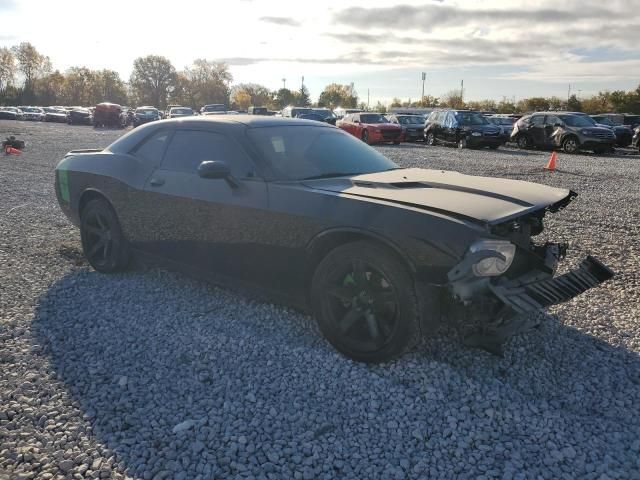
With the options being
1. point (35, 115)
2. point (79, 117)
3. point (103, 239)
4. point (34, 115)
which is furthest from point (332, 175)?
point (34, 115)

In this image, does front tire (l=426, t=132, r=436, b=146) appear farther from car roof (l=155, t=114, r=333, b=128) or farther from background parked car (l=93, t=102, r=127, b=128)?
background parked car (l=93, t=102, r=127, b=128)

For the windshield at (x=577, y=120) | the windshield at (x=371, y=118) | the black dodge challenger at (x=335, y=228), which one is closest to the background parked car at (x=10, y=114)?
the windshield at (x=371, y=118)

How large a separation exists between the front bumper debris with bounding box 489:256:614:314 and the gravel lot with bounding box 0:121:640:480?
0.44 meters

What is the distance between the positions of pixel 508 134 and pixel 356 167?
22855 millimetres

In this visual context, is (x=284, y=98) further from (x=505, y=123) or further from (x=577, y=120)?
(x=577, y=120)

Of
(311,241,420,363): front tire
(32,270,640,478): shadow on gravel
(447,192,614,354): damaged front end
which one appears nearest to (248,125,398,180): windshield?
(311,241,420,363): front tire

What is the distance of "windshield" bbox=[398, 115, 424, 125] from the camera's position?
27.6 m

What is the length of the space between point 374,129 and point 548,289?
21408 millimetres

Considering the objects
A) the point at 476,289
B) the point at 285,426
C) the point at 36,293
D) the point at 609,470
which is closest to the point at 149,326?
the point at 36,293

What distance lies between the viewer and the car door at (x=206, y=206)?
399 cm

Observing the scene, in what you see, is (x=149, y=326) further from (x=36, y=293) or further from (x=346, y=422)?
(x=346, y=422)

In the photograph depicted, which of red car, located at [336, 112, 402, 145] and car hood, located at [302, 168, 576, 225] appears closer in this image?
car hood, located at [302, 168, 576, 225]

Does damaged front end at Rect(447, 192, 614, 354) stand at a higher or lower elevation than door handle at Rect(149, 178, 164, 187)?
lower

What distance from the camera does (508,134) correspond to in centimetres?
2520
